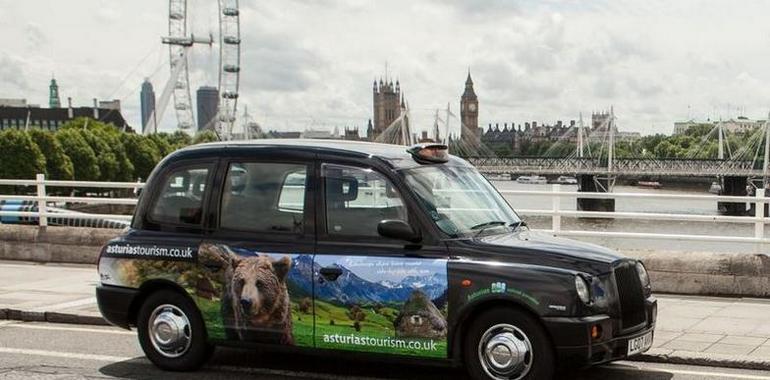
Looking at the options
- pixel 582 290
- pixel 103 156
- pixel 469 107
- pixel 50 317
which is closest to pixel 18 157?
pixel 103 156

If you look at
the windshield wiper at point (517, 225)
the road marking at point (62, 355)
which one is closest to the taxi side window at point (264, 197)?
the windshield wiper at point (517, 225)

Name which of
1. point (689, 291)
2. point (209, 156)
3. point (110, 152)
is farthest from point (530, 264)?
point (110, 152)

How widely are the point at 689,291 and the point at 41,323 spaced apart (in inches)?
289

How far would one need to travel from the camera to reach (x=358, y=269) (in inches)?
249

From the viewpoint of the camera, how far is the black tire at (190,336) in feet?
23.2

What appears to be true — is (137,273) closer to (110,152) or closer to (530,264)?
(530,264)

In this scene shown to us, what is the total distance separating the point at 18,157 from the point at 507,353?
78.4 m

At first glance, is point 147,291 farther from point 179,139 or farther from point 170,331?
point 179,139

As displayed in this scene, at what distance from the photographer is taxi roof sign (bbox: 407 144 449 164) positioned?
22.6ft

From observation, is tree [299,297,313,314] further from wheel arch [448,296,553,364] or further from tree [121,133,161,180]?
tree [121,133,161,180]

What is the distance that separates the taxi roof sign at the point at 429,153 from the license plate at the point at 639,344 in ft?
6.46

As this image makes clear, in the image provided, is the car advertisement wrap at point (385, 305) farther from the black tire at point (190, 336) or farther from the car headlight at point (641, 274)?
the car headlight at point (641, 274)

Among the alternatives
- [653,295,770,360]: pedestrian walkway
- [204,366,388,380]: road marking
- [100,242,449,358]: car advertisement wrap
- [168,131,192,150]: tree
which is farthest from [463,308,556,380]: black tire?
[168,131,192,150]: tree

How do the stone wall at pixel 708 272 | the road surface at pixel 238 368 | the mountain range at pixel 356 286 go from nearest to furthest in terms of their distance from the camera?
the mountain range at pixel 356 286 < the road surface at pixel 238 368 < the stone wall at pixel 708 272
